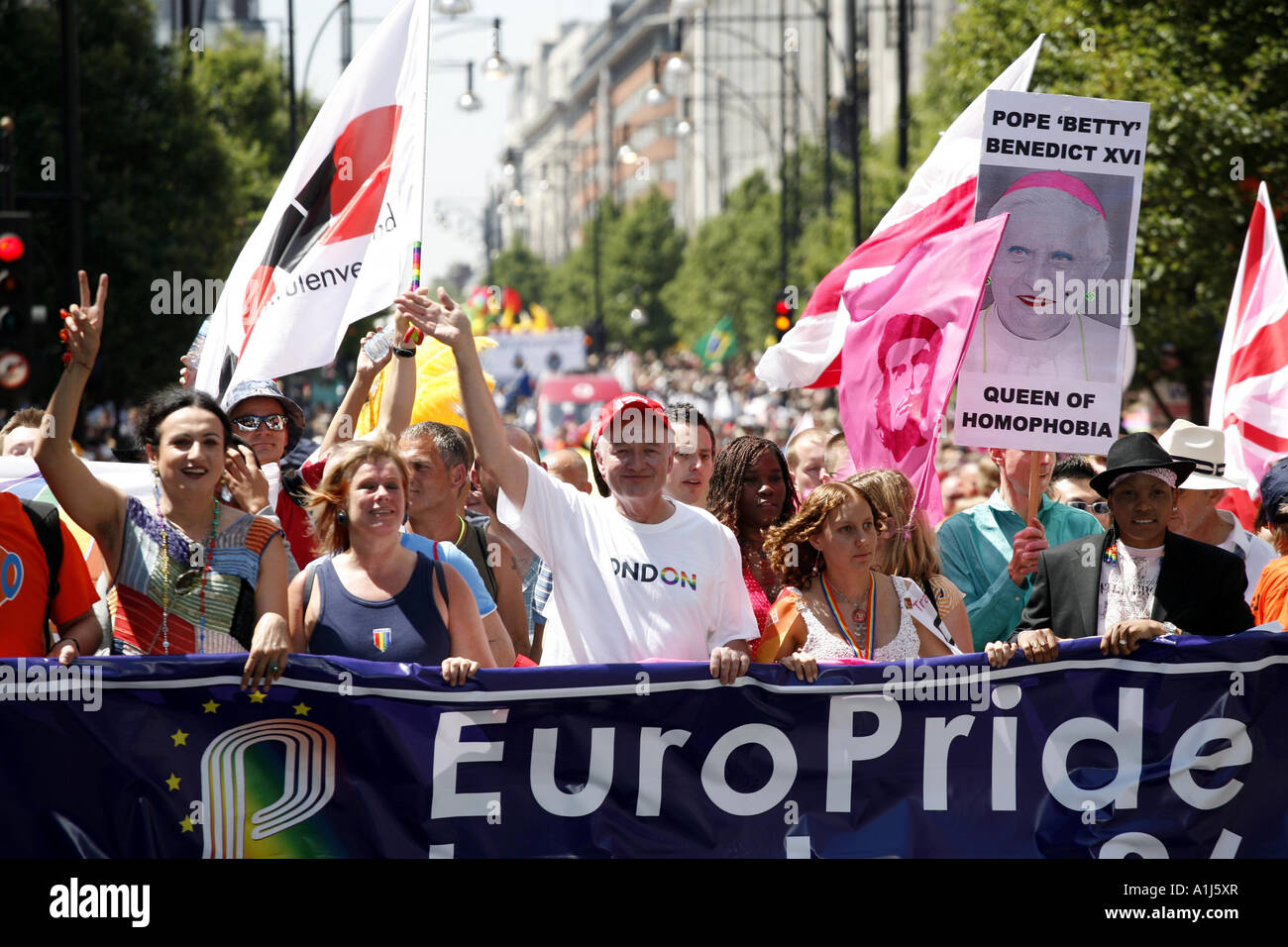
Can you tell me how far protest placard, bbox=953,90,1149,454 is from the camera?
21.0ft

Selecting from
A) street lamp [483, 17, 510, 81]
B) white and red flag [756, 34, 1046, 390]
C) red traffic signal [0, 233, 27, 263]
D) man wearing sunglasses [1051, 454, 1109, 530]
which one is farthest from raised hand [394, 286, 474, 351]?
street lamp [483, 17, 510, 81]

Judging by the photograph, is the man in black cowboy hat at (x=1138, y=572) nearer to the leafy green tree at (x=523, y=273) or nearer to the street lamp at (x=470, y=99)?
the street lamp at (x=470, y=99)

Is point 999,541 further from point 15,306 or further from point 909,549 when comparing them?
point 15,306

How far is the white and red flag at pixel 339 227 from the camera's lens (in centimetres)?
673

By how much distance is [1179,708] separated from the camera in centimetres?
512

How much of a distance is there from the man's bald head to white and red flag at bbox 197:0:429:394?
1366 mm

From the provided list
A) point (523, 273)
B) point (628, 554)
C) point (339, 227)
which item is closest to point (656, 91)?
point (339, 227)

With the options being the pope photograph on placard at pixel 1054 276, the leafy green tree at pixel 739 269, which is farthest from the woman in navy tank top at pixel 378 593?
the leafy green tree at pixel 739 269

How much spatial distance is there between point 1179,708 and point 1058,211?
229cm

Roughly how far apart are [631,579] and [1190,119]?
14.8 m

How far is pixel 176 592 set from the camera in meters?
4.91
